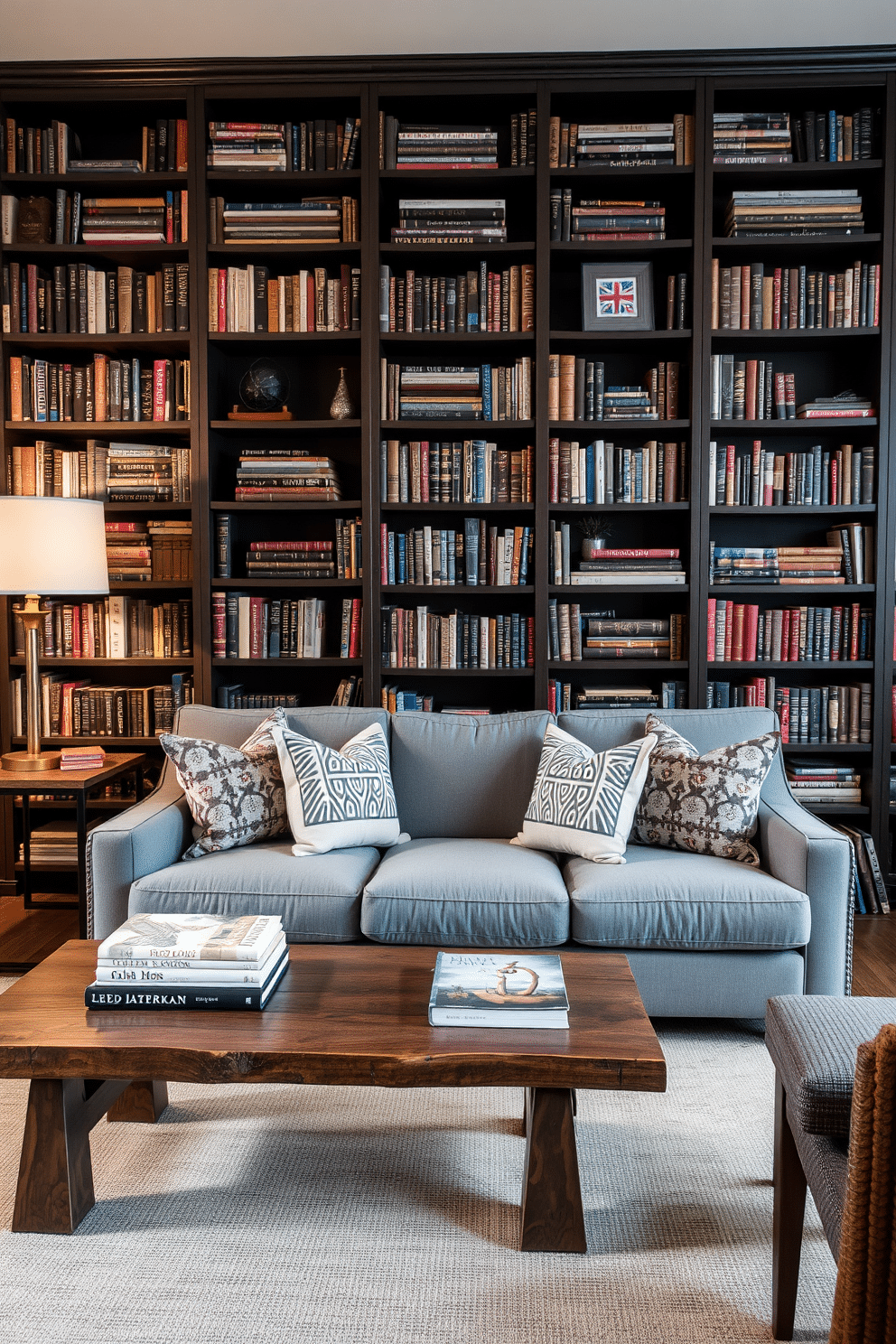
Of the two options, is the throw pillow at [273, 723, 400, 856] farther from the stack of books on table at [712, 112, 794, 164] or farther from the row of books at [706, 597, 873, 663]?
the stack of books on table at [712, 112, 794, 164]

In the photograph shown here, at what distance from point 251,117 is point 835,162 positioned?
222 cm

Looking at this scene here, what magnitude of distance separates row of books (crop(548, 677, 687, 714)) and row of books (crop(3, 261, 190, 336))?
201 centimetres

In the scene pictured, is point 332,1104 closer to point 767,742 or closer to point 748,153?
point 767,742

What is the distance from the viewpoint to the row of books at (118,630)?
380 centimetres

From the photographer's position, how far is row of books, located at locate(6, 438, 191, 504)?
12.3 ft

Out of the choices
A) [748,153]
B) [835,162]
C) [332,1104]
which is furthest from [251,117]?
[332,1104]

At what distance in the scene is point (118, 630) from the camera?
12.5 feet

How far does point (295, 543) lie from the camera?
3746mm

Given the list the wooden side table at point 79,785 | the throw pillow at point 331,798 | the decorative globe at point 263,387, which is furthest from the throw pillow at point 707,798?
the decorative globe at point 263,387

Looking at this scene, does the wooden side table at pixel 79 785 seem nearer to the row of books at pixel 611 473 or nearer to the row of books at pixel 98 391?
the row of books at pixel 98 391

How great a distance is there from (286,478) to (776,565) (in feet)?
6.29

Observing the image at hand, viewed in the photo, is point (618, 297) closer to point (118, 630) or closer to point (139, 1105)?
point (118, 630)

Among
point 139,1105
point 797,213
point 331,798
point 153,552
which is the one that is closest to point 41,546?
point 153,552

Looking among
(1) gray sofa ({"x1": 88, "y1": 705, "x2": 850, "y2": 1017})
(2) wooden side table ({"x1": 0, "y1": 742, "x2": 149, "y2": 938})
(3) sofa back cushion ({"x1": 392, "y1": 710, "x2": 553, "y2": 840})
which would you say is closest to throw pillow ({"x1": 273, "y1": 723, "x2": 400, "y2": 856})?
(1) gray sofa ({"x1": 88, "y1": 705, "x2": 850, "y2": 1017})
